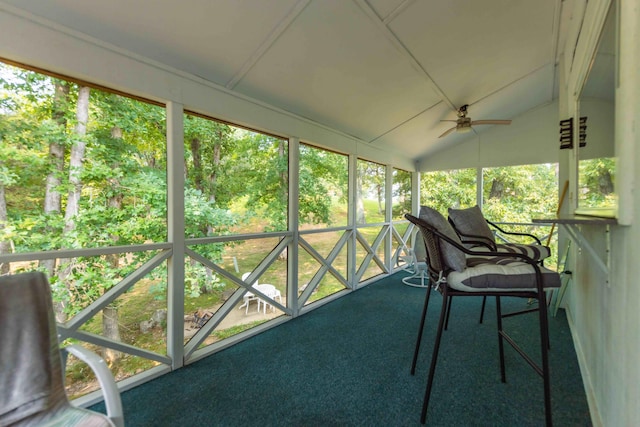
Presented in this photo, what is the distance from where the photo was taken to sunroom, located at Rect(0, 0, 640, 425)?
1375 millimetres

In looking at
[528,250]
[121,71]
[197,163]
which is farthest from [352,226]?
[121,71]

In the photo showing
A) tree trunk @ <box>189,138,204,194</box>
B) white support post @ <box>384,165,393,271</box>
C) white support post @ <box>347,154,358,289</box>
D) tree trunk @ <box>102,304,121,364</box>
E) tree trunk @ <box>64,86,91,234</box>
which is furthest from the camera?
white support post @ <box>384,165,393,271</box>

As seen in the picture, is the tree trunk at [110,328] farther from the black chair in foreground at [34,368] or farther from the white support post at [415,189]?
the white support post at [415,189]

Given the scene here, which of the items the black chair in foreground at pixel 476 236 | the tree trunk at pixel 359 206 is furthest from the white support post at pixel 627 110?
the tree trunk at pixel 359 206

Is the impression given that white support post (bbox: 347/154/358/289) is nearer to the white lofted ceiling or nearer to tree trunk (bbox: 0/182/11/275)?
the white lofted ceiling

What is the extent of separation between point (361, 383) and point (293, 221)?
1.72 m

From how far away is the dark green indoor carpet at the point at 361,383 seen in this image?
154cm

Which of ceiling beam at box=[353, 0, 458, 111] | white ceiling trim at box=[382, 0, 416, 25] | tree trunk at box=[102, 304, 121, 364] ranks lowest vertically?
tree trunk at box=[102, 304, 121, 364]

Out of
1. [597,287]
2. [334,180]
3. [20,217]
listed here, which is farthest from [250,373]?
[334,180]

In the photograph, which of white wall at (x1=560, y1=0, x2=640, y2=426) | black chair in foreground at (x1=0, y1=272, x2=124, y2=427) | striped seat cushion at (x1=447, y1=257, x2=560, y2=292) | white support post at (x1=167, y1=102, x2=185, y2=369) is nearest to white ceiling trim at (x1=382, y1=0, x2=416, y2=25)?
white wall at (x1=560, y1=0, x2=640, y2=426)

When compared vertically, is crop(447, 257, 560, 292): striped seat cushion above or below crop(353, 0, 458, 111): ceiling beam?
below

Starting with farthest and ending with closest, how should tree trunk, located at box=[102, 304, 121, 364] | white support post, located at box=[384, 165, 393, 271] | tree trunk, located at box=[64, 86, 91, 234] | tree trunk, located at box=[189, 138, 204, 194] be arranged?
white support post, located at box=[384, 165, 393, 271] → tree trunk, located at box=[189, 138, 204, 194] → tree trunk, located at box=[102, 304, 121, 364] → tree trunk, located at box=[64, 86, 91, 234]

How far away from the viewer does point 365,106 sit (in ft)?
10.3

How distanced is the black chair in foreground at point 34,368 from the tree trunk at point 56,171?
650 millimetres
